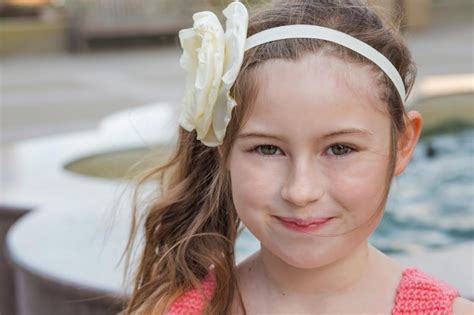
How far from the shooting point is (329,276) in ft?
5.49

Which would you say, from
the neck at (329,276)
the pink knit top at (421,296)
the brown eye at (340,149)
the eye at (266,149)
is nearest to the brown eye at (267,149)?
the eye at (266,149)

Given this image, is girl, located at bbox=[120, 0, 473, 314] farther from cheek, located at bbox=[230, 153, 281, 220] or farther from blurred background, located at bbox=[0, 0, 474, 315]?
blurred background, located at bbox=[0, 0, 474, 315]

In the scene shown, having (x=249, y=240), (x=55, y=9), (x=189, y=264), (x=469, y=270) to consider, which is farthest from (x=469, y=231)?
(x=55, y=9)

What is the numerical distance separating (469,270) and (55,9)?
65.7 feet

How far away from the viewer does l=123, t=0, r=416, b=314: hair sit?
5.23ft

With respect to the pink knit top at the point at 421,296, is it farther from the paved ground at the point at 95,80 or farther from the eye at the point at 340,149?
the paved ground at the point at 95,80

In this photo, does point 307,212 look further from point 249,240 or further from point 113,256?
point 249,240

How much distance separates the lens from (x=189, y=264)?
1.88 meters

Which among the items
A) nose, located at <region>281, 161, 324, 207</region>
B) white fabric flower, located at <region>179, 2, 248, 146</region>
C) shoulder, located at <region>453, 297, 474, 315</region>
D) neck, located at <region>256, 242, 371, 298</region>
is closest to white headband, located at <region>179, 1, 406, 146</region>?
white fabric flower, located at <region>179, 2, 248, 146</region>

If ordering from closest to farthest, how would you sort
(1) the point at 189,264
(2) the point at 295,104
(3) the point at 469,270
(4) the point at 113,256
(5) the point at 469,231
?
(2) the point at 295,104, (1) the point at 189,264, (3) the point at 469,270, (4) the point at 113,256, (5) the point at 469,231

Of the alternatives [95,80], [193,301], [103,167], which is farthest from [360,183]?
[95,80]

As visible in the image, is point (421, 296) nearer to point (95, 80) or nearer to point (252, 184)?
point (252, 184)

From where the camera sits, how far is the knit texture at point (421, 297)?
1.62 m

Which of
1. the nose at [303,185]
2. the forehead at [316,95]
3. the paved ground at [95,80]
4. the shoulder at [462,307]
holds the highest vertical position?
the forehead at [316,95]
